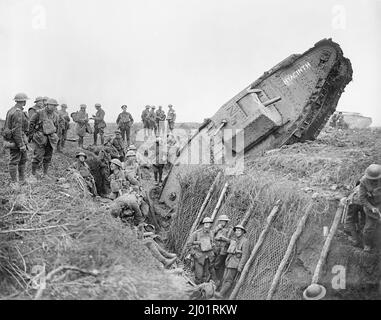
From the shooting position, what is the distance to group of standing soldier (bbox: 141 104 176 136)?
21.1 meters

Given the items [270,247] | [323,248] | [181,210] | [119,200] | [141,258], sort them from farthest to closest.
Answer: [181,210] → [119,200] → [270,247] → [323,248] → [141,258]

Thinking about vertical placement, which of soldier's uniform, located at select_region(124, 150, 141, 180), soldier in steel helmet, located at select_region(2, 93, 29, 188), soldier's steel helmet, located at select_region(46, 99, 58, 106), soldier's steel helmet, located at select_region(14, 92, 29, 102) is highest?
soldier's steel helmet, located at select_region(14, 92, 29, 102)

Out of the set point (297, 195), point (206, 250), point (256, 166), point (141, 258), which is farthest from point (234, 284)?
point (256, 166)

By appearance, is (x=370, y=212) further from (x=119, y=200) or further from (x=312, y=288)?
(x=119, y=200)

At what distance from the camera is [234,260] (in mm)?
7867

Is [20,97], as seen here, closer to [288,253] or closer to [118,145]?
[118,145]

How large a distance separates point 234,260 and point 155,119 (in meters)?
14.5

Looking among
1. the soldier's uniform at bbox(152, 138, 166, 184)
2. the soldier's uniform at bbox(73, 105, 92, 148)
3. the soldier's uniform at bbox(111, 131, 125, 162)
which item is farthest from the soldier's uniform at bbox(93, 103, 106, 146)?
the soldier's uniform at bbox(111, 131, 125, 162)

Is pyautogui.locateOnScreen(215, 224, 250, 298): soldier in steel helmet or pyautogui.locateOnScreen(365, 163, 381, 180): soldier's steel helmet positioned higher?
pyautogui.locateOnScreen(365, 163, 381, 180): soldier's steel helmet

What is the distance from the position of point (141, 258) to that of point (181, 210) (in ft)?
15.2

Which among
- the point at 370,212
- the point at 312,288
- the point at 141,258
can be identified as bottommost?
the point at 312,288

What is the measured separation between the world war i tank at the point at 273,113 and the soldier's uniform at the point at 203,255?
10.1 ft

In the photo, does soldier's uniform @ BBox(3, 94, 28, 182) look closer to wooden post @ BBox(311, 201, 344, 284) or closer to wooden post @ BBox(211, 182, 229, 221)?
wooden post @ BBox(211, 182, 229, 221)

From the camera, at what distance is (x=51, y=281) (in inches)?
A: 201
